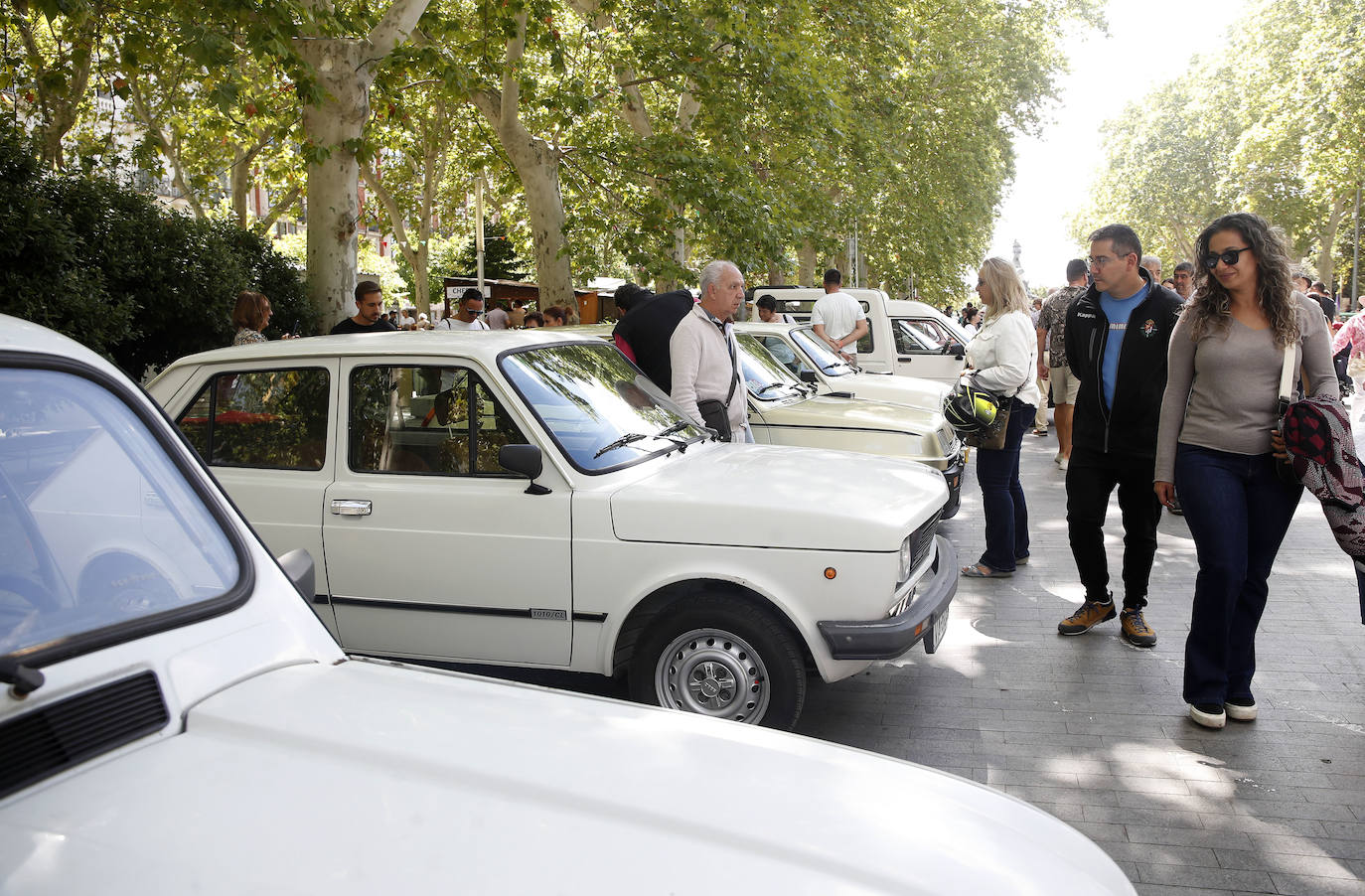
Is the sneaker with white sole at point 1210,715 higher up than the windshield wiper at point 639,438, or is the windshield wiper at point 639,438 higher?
the windshield wiper at point 639,438

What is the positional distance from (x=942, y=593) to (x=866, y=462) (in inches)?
29.8

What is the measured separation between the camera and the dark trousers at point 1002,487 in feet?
25.3

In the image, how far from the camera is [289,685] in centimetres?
213

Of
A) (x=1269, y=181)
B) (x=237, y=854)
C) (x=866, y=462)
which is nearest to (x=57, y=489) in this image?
(x=237, y=854)

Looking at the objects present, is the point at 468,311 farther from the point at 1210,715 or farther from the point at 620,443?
the point at 1210,715

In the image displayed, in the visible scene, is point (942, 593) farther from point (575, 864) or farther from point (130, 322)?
point (130, 322)

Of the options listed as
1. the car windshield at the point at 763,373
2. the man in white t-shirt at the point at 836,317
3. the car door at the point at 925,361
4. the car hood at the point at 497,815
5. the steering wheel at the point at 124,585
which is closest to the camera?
the car hood at the point at 497,815

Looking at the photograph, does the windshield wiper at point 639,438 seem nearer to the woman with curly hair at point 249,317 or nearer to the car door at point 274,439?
the car door at point 274,439

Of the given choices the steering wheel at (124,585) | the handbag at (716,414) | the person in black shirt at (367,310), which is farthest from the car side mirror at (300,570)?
the person in black shirt at (367,310)

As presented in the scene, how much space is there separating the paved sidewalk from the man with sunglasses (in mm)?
354

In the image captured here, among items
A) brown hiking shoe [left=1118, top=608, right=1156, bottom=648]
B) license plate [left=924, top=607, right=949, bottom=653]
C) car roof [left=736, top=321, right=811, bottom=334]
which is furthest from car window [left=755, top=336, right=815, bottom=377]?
license plate [left=924, top=607, right=949, bottom=653]

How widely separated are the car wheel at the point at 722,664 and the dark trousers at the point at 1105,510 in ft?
7.69

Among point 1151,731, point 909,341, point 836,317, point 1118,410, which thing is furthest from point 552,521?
point 909,341

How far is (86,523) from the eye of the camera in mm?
2115
